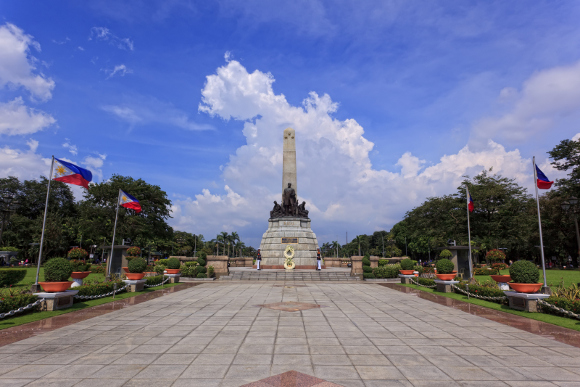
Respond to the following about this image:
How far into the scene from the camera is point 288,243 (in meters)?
29.9

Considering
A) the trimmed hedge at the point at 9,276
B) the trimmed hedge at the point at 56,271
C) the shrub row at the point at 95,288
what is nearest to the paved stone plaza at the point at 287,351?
the trimmed hedge at the point at 56,271

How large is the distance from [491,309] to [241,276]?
660 inches

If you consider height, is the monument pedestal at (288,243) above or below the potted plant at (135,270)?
above

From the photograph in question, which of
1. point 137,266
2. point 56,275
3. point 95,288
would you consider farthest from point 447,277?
point 56,275

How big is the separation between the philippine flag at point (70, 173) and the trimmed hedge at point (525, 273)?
16709mm

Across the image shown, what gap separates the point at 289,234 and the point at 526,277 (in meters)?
20.3

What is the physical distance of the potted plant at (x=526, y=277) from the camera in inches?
447

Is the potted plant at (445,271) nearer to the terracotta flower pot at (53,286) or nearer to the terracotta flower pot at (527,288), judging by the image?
the terracotta flower pot at (527,288)

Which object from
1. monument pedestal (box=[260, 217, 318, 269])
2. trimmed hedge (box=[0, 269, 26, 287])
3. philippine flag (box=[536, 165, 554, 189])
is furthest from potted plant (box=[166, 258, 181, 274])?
philippine flag (box=[536, 165, 554, 189])

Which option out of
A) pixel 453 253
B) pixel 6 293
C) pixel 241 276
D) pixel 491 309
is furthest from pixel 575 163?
pixel 6 293

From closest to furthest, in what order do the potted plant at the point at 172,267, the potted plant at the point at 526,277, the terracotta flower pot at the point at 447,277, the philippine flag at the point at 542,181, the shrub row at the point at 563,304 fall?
1. the shrub row at the point at 563,304
2. the potted plant at the point at 526,277
3. the philippine flag at the point at 542,181
4. the terracotta flower pot at the point at 447,277
5. the potted plant at the point at 172,267

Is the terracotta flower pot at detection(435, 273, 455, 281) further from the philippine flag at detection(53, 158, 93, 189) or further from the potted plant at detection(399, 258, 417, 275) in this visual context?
the philippine flag at detection(53, 158, 93, 189)

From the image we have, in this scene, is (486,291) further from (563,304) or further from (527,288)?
(563,304)

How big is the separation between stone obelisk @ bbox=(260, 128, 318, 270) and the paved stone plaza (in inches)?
734
